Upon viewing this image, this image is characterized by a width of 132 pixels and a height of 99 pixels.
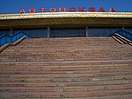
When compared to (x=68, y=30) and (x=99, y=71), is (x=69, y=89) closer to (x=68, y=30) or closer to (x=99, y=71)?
(x=99, y=71)

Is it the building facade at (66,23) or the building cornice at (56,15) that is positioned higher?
the building cornice at (56,15)

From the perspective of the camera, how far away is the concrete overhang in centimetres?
2130

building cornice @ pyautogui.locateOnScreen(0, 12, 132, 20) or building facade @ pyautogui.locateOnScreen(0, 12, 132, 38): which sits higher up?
building cornice @ pyautogui.locateOnScreen(0, 12, 132, 20)

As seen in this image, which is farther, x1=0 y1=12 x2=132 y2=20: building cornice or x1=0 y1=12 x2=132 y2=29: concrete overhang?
x1=0 y1=12 x2=132 y2=29: concrete overhang

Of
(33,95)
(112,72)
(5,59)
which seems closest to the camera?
(33,95)

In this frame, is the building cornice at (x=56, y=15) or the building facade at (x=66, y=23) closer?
the building cornice at (x=56, y=15)

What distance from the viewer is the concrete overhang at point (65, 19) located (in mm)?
21297

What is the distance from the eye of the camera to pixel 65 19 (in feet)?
71.6

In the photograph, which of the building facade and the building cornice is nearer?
the building cornice

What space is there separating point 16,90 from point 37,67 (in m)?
1.84

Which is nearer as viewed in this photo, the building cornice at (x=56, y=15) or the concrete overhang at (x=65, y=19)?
the building cornice at (x=56, y=15)

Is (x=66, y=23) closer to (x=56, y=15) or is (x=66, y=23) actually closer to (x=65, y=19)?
(x=65, y=19)

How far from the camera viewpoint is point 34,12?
22062 mm

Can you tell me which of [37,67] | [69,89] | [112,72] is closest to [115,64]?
[112,72]
